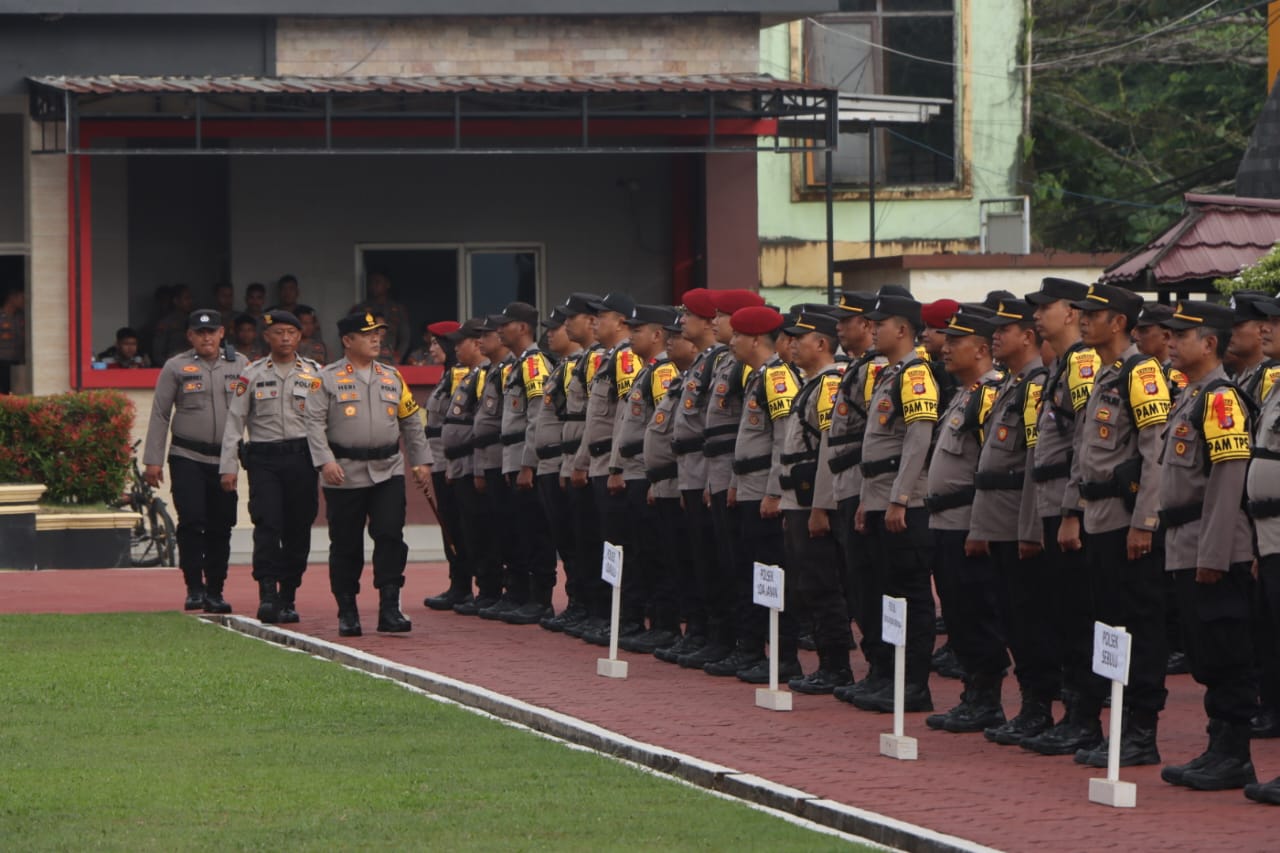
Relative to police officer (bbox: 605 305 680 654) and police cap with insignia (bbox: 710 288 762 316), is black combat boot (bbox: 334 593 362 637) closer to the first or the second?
police officer (bbox: 605 305 680 654)

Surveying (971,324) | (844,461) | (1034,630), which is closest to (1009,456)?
(971,324)

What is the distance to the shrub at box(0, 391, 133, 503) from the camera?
72.1ft

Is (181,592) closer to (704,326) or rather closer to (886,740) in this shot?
(704,326)

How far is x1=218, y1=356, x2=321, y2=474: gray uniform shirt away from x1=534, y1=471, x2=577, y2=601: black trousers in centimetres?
188

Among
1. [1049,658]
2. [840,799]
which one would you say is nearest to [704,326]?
[1049,658]

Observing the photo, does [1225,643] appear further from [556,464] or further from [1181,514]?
[556,464]

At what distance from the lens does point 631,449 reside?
1573 centimetres

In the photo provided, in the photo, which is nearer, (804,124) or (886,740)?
(886,740)

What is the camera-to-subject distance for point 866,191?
34500 millimetres

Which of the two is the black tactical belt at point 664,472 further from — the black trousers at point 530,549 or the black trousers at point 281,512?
the black trousers at point 281,512

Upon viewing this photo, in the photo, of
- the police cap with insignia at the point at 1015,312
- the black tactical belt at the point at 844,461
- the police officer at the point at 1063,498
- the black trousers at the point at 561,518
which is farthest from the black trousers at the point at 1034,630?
the black trousers at the point at 561,518

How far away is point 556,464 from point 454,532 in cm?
206

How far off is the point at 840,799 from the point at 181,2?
18068 millimetres

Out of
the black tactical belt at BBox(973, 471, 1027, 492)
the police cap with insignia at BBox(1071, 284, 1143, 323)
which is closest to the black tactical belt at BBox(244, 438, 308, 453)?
the black tactical belt at BBox(973, 471, 1027, 492)
